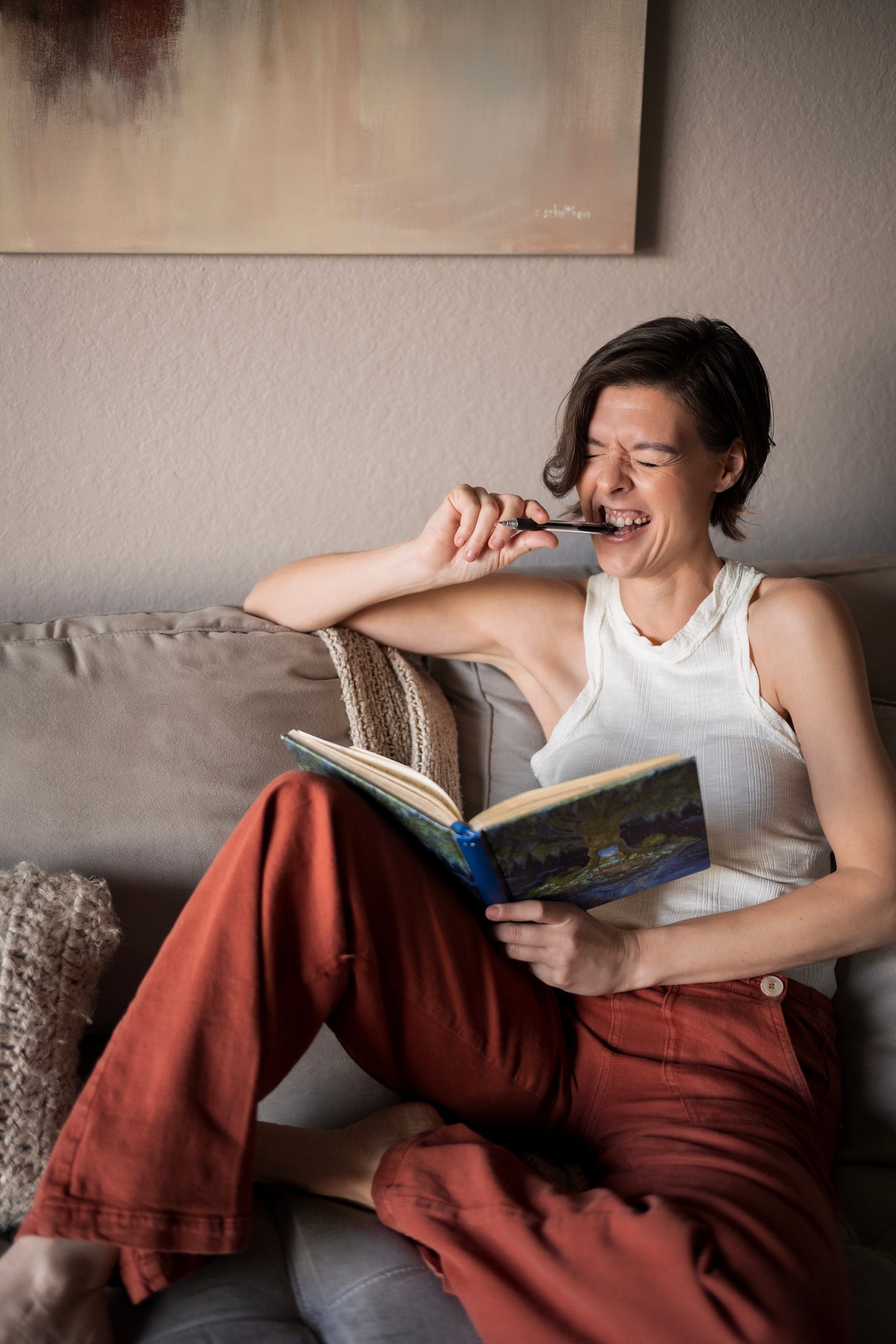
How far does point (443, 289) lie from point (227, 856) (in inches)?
42.4

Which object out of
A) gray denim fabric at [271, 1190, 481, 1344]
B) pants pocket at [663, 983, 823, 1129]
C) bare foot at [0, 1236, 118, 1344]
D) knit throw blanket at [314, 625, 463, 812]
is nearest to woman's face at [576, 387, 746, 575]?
knit throw blanket at [314, 625, 463, 812]

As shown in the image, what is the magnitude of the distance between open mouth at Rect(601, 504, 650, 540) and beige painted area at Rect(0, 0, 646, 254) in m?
0.61

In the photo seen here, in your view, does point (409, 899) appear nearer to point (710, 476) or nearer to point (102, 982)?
point (102, 982)

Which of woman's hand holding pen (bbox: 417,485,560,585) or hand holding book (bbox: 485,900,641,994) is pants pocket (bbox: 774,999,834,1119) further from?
woman's hand holding pen (bbox: 417,485,560,585)

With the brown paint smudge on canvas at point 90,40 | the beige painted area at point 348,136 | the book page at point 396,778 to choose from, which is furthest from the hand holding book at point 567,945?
the brown paint smudge on canvas at point 90,40

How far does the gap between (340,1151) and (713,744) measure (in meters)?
0.63

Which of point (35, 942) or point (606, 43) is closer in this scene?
point (35, 942)

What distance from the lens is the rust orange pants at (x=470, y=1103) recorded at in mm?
808

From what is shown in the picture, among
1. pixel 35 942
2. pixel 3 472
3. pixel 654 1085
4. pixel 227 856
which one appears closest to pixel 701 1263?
pixel 654 1085

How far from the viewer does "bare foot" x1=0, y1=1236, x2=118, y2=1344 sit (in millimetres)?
782

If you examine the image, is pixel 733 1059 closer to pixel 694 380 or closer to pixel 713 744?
pixel 713 744

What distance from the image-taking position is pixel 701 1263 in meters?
0.78

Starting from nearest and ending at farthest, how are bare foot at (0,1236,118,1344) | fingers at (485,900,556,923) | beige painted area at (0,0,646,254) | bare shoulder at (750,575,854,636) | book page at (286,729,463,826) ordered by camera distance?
bare foot at (0,1236,118,1344) < book page at (286,729,463,826) < fingers at (485,900,556,923) < bare shoulder at (750,575,854,636) < beige painted area at (0,0,646,254)

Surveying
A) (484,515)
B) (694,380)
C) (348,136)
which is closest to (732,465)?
(694,380)
